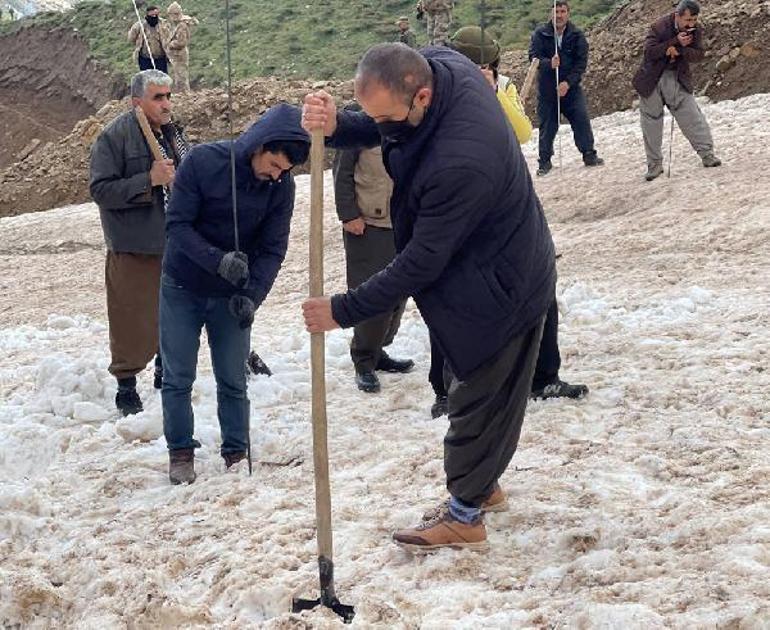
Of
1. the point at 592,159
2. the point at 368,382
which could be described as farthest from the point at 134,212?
the point at 592,159

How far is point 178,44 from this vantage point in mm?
22297

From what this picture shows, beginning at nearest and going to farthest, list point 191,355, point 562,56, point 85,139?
point 191,355, point 562,56, point 85,139

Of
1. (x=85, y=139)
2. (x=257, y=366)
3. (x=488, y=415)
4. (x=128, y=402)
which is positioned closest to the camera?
(x=488, y=415)

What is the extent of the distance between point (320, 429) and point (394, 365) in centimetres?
313

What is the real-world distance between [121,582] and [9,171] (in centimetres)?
1795

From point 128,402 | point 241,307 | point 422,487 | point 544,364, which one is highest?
point 241,307

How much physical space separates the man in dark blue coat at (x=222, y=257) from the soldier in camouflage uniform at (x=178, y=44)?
17878 mm

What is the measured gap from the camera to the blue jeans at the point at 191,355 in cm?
507

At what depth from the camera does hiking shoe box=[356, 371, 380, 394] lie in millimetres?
6480

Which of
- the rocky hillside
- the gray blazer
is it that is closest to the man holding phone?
the gray blazer

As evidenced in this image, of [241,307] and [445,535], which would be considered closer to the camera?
[445,535]

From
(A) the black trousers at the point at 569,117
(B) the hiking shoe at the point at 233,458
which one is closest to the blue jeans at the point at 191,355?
(B) the hiking shoe at the point at 233,458

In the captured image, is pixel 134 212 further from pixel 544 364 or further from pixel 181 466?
pixel 544 364

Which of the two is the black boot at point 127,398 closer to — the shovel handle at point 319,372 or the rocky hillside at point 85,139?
the shovel handle at point 319,372
